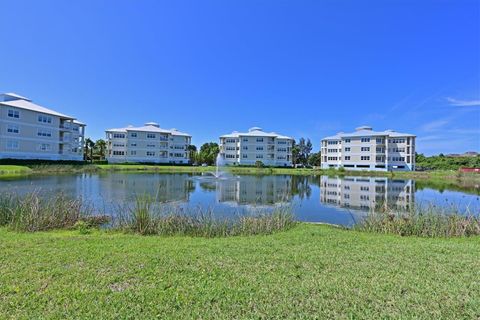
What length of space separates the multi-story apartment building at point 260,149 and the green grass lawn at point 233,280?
78547 mm

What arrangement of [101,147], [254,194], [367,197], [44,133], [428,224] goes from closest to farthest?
[428,224] → [367,197] → [254,194] → [44,133] → [101,147]

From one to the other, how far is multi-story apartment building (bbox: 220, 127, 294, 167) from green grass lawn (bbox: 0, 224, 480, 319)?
78.5 metres

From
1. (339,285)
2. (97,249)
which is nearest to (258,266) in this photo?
(339,285)

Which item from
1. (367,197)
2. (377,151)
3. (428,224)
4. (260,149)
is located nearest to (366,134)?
(377,151)

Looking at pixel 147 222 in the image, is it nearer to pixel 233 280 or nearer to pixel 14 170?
pixel 233 280

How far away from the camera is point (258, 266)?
5.49 metres

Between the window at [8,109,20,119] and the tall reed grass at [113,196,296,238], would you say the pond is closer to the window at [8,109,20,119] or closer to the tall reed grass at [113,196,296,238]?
the tall reed grass at [113,196,296,238]

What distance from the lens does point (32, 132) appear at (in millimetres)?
52562

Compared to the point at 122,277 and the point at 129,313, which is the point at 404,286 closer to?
the point at 129,313

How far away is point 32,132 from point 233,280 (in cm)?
6161

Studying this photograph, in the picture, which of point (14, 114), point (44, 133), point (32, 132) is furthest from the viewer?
point (44, 133)

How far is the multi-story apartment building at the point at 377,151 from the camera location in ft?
243

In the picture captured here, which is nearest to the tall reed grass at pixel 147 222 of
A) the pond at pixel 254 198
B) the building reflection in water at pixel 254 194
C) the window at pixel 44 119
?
the pond at pixel 254 198

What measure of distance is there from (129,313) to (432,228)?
1017 cm
